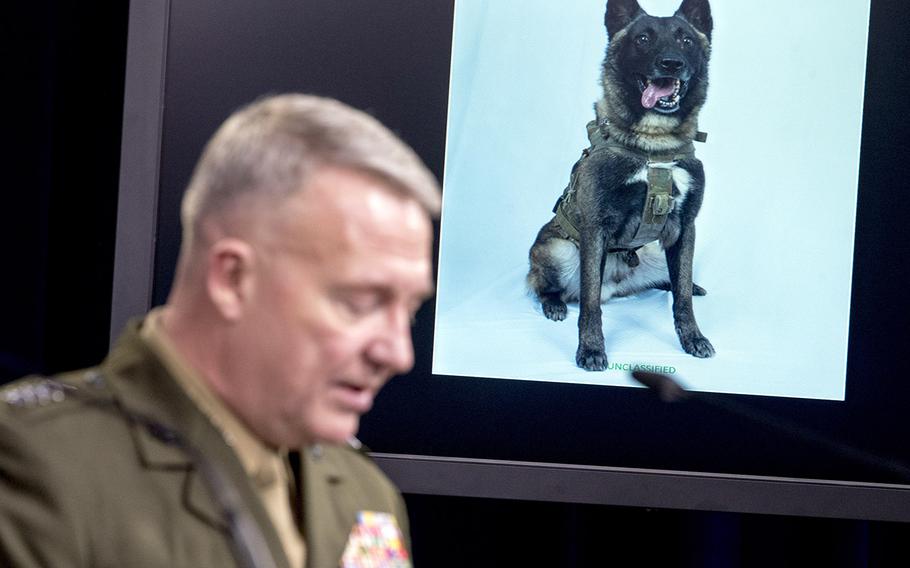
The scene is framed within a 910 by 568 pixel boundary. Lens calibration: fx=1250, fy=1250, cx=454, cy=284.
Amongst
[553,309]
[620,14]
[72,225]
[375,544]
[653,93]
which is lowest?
[375,544]

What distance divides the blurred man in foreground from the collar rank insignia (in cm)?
17

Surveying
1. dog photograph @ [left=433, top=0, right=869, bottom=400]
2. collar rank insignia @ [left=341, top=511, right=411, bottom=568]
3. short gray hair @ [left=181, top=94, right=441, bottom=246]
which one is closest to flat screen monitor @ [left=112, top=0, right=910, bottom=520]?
dog photograph @ [left=433, top=0, right=869, bottom=400]

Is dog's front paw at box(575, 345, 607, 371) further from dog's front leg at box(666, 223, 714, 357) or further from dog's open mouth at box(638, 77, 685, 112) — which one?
dog's open mouth at box(638, 77, 685, 112)

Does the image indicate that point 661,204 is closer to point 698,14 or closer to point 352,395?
point 698,14

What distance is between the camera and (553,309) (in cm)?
279

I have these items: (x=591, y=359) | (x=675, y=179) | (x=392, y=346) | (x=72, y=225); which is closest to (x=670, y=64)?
(x=675, y=179)

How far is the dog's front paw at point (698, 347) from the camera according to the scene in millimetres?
2801

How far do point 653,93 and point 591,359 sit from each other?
2.01 feet

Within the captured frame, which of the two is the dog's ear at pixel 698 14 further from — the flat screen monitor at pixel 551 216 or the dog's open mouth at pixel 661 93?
the dog's open mouth at pixel 661 93

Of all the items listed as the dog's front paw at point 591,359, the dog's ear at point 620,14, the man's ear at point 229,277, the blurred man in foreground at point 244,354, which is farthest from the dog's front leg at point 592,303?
the man's ear at point 229,277

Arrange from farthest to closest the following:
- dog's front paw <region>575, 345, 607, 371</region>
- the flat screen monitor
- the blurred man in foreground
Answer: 1. dog's front paw <region>575, 345, 607, 371</region>
2. the flat screen monitor
3. the blurred man in foreground

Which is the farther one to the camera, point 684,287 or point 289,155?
point 684,287

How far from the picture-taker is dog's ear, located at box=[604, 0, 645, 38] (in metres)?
2.79

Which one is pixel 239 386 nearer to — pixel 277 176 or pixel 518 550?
pixel 277 176
